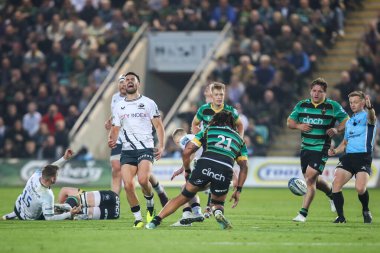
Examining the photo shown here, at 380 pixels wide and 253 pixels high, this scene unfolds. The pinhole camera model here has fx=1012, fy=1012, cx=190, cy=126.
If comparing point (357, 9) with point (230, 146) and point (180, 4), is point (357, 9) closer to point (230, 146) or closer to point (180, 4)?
point (180, 4)

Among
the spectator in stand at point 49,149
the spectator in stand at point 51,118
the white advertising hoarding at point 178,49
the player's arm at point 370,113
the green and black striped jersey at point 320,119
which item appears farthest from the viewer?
the white advertising hoarding at point 178,49

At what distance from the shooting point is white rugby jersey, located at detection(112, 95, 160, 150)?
16.1 metres

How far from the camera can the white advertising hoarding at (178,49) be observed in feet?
108

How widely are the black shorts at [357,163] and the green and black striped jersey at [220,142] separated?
286 cm

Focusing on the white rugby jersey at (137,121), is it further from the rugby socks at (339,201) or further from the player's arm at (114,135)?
the rugby socks at (339,201)

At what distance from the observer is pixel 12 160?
3016 cm

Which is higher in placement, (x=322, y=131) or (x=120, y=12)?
(x=120, y=12)

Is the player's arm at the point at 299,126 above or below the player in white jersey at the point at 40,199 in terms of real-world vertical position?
above

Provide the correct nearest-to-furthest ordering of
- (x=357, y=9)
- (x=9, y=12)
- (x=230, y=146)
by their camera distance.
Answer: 1. (x=230, y=146)
2. (x=357, y=9)
3. (x=9, y=12)

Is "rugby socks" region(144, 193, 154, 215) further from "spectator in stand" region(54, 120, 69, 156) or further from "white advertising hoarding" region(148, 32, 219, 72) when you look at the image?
"white advertising hoarding" region(148, 32, 219, 72)

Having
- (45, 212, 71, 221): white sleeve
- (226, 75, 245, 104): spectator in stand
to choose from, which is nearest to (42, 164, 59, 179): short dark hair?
(45, 212, 71, 221): white sleeve

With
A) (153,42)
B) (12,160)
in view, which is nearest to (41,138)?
(12,160)

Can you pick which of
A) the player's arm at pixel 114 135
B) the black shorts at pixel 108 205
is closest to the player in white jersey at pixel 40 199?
the black shorts at pixel 108 205

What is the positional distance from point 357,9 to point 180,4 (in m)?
5.87
